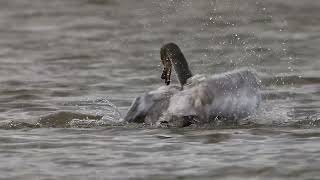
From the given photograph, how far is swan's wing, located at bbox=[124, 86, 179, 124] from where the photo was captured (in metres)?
10.7

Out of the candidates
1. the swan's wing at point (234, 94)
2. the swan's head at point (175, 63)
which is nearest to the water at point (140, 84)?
the swan's wing at point (234, 94)

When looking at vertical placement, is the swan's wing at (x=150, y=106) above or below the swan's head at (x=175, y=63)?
below

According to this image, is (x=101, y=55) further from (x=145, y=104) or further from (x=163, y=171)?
(x=163, y=171)

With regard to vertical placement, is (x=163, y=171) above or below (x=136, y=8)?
below

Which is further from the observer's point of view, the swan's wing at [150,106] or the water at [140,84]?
the swan's wing at [150,106]

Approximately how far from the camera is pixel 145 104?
428 inches

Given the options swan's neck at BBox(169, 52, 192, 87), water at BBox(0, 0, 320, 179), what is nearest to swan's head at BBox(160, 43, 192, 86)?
swan's neck at BBox(169, 52, 192, 87)

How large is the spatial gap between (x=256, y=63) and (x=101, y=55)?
7.30 feet

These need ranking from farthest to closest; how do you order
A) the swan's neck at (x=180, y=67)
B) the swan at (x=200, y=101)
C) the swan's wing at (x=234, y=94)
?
the swan's neck at (x=180, y=67) → the swan's wing at (x=234, y=94) → the swan at (x=200, y=101)

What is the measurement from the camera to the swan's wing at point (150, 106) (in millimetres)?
10701

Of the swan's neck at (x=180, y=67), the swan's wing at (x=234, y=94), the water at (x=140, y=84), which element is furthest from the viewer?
the swan's neck at (x=180, y=67)

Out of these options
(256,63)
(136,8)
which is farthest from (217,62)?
(136,8)

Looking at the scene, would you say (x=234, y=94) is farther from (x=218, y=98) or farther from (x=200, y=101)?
(x=200, y=101)

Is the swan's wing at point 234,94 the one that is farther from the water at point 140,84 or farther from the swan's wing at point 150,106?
the swan's wing at point 150,106
